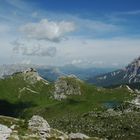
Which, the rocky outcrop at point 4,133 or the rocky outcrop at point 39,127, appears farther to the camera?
the rocky outcrop at point 39,127

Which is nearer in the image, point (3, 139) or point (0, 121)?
point (3, 139)

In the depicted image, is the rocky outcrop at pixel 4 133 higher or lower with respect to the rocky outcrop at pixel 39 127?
higher

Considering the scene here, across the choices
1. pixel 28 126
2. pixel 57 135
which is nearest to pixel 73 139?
pixel 57 135

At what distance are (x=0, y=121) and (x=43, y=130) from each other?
22.6 meters

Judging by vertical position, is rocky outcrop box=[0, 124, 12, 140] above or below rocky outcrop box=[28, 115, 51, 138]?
above

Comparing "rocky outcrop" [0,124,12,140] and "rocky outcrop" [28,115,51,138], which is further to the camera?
"rocky outcrop" [28,115,51,138]

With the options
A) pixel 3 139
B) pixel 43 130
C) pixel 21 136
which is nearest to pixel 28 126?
pixel 43 130

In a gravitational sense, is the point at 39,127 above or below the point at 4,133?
below

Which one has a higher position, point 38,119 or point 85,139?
point 38,119

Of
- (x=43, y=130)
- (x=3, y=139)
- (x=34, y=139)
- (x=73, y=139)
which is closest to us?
(x=3, y=139)

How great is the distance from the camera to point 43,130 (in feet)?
281

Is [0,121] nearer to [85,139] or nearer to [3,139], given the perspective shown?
[85,139]

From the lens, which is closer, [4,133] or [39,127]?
[4,133]

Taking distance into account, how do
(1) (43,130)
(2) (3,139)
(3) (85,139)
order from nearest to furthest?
(2) (3,139) → (1) (43,130) → (3) (85,139)
